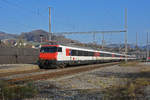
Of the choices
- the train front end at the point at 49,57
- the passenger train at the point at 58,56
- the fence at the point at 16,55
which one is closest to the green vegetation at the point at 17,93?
the train front end at the point at 49,57

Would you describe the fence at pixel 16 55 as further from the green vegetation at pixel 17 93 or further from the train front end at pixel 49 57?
the green vegetation at pixel 17 93

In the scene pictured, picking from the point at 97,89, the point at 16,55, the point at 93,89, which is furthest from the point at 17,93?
the point at 16,55

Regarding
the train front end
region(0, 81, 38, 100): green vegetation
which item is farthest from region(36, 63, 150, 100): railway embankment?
the train front end

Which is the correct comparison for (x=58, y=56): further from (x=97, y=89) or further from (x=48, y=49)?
(x=97, y=89)

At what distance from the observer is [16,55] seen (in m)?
32.3

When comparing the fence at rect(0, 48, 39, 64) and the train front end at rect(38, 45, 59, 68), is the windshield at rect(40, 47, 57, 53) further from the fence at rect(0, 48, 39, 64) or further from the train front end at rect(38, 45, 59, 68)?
the fence at rect(0, 48, 39, 64)

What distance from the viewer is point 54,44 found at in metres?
26.1

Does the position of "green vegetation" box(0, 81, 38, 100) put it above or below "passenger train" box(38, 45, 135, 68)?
below

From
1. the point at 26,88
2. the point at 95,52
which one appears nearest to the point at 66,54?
the point at 95,52

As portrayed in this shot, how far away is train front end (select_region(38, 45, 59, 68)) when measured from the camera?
82.8 feet

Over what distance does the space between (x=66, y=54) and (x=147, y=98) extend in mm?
19981

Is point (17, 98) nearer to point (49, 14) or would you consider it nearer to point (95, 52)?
point (49, 14)

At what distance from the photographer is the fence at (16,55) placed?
3055 centimetres

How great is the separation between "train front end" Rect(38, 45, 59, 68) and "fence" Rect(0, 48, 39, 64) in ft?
24.0
